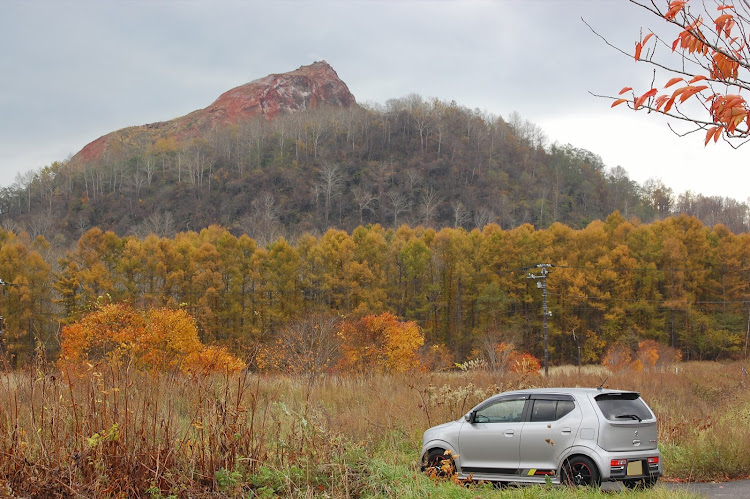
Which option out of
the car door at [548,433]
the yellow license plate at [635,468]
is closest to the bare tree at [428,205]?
the car door at [548,433]

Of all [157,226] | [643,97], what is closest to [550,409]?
[643,97]

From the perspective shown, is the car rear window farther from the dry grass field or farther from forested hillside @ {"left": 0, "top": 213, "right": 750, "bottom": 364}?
forested hillside @ {"left": 0, "top": 213, "right": 750, "bottom": 364}

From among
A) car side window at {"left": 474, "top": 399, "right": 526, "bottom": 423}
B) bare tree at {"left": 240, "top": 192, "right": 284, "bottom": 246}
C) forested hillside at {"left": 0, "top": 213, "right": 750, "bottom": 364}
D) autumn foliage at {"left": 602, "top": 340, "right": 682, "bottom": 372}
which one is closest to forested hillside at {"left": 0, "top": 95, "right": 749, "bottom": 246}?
bare tree at {"left": 240, "top": 192, "right": 284, "bottom": 246}

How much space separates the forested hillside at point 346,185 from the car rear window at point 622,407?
3614 inches

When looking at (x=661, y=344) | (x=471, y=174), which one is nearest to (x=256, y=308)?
(x=661, y=344)

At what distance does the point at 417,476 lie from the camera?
22.9ft

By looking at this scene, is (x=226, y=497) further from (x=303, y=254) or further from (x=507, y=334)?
(x=303, y=254)

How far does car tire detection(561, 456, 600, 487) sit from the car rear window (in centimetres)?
74

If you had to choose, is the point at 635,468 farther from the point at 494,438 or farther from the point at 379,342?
the point at 379,342

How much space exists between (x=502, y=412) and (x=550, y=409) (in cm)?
85

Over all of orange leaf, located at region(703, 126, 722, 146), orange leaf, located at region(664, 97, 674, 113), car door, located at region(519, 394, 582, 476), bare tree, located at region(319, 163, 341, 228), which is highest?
bare tree, located at region(319, 163, 341, 228)

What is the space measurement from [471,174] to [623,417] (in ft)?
392

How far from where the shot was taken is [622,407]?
31.7 ft

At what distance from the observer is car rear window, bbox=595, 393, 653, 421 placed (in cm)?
948
